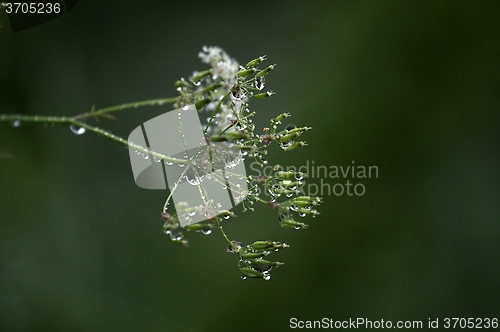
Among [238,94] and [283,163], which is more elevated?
[283,163]

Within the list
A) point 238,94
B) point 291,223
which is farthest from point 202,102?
point 291,223

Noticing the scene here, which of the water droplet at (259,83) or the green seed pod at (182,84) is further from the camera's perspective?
the water droplet at (259,83)

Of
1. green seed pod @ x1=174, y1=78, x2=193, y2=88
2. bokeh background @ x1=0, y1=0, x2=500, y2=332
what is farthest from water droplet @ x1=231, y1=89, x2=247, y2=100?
bokeh background @ x1=0, y1=0, x2=500, y2=332

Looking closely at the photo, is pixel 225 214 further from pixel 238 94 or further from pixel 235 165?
pixel 238 94

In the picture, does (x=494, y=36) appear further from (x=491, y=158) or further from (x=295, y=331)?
(x=295, y=331)

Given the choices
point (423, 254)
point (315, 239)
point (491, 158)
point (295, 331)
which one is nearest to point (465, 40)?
point (491, 158)

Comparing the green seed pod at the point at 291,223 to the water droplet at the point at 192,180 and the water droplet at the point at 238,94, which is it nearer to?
the water droplet at the point at 192,180

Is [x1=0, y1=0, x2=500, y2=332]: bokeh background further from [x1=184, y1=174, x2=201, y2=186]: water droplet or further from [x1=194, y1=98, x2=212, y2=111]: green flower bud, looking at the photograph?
[x1=194, y1=98, x2=212, y2=111]: green flower bud

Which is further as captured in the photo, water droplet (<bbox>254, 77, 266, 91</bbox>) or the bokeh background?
the bokeh background

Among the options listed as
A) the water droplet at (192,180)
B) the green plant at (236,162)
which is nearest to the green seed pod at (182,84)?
the green plant at (236,162)
